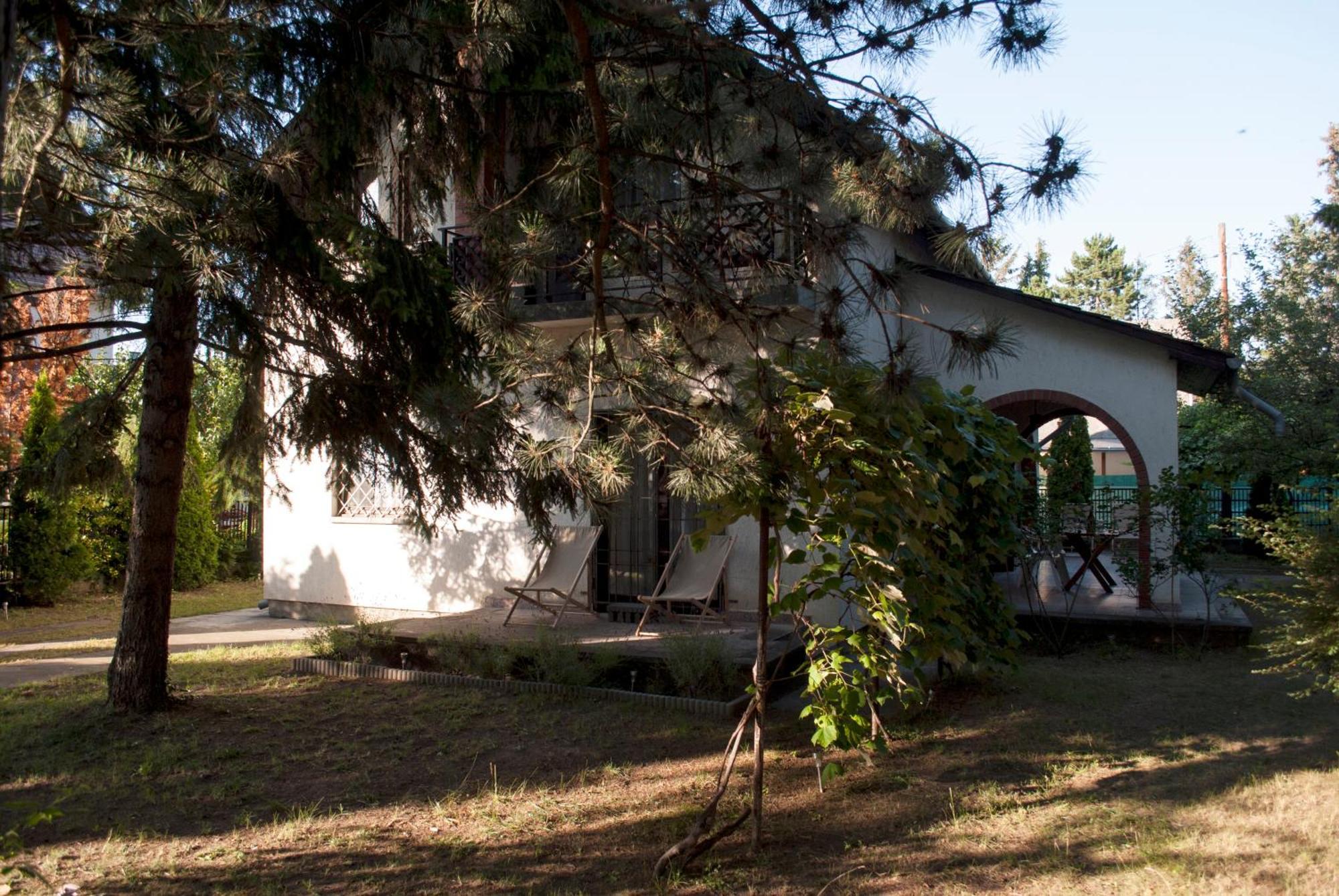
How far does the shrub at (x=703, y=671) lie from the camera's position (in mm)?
6723

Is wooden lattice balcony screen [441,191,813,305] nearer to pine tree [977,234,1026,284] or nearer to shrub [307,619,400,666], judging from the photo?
pine tree [977,234,1026,284]

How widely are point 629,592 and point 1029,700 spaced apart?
4234mm

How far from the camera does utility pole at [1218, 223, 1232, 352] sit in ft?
62.1

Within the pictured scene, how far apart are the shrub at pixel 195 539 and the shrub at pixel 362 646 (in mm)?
7853

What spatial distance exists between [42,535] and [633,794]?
11.5 metres

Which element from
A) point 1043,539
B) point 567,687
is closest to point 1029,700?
point 1043,539

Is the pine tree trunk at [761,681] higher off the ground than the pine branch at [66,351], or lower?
lower

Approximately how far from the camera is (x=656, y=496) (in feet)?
31.7

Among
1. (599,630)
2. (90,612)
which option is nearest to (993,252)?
(599,630)

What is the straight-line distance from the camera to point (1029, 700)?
683 cm

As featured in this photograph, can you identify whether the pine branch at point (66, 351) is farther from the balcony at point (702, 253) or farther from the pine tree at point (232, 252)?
the balcony at point (702, 253)

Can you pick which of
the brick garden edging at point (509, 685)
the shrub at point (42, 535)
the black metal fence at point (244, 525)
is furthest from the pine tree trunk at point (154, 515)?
the black metal fence at point (244, 525)

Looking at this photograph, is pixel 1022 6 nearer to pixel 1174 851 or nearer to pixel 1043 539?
pixel 1174 851

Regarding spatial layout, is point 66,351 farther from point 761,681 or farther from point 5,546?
point 5,546
